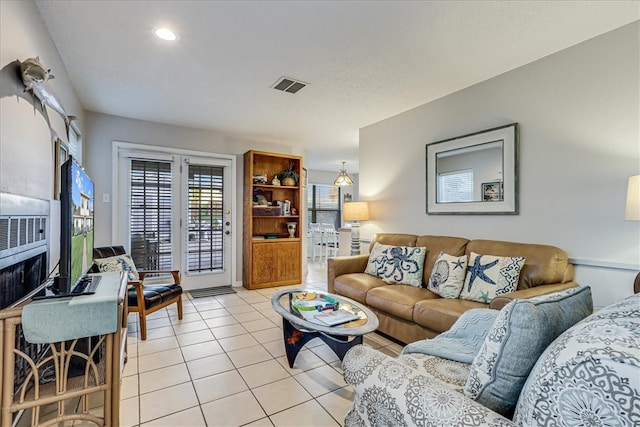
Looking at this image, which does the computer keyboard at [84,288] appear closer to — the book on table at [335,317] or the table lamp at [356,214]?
the book on table at [335,317]

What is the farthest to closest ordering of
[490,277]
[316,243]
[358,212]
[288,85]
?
[316,243] → [358,212] → [288,85] → [490,277]

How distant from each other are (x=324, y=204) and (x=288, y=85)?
17.9 feet

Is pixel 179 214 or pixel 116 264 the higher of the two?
pixel 179 214

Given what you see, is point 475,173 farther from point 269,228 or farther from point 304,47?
point 269,228

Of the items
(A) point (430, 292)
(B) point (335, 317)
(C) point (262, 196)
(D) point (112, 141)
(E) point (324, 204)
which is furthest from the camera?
(E) point (324, 204)

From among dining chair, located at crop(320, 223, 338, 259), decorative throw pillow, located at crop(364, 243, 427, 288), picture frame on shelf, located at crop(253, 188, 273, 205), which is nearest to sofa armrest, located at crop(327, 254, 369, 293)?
decorative throw pillow, located at crop(364, 243, 427, 288)

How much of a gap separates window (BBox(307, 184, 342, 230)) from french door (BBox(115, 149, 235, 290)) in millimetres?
3521

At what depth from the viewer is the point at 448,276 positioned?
8.46 feet

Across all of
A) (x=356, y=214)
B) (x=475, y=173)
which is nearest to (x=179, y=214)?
(x=356, y=214)

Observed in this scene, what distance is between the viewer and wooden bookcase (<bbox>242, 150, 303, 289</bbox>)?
4551mm

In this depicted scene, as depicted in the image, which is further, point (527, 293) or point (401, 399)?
point (527, 293)

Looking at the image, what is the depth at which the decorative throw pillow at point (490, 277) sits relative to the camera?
2.26 m

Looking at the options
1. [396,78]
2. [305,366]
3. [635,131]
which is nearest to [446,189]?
[396,78]

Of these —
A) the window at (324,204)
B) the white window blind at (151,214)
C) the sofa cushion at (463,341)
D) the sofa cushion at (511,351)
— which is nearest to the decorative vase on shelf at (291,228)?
the white window blind at (151,214)
